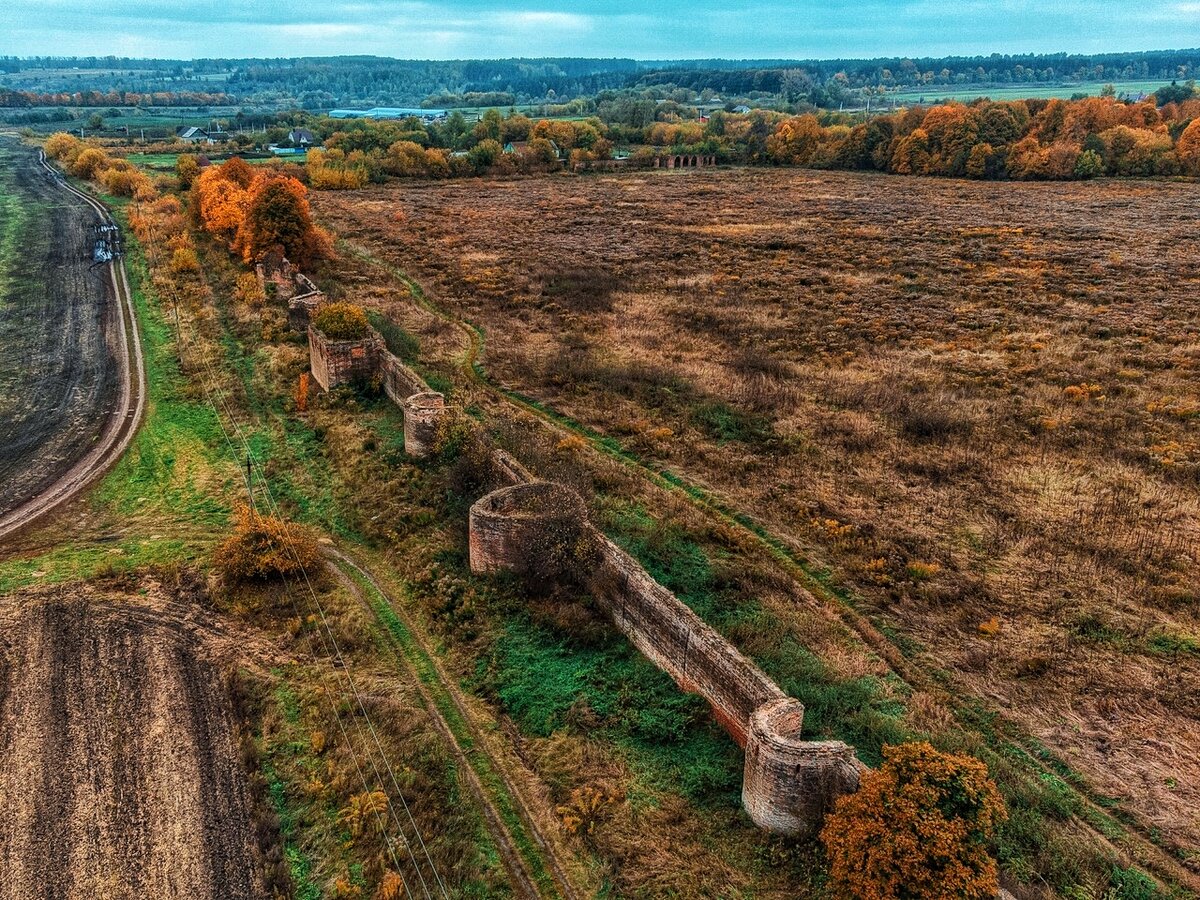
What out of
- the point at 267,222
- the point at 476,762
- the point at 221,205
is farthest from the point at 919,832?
the point at 221,205

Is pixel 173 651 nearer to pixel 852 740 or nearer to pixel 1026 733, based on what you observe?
pixel 852 740

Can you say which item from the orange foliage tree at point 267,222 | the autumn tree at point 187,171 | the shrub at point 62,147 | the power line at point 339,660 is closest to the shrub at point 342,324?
the power line at point 339,660

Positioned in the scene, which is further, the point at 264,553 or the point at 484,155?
the point at 484,155

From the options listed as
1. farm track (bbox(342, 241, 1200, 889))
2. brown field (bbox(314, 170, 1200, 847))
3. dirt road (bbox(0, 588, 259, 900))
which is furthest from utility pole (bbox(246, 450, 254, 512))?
brown field (bbox(314, 170, 1200, 847))

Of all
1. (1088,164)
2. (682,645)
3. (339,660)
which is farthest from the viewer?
(1088,164)

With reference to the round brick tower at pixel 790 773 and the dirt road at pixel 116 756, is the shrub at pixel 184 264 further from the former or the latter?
the round brick tower at pixel 790 773

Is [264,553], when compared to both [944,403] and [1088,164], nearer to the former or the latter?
[944,403]
